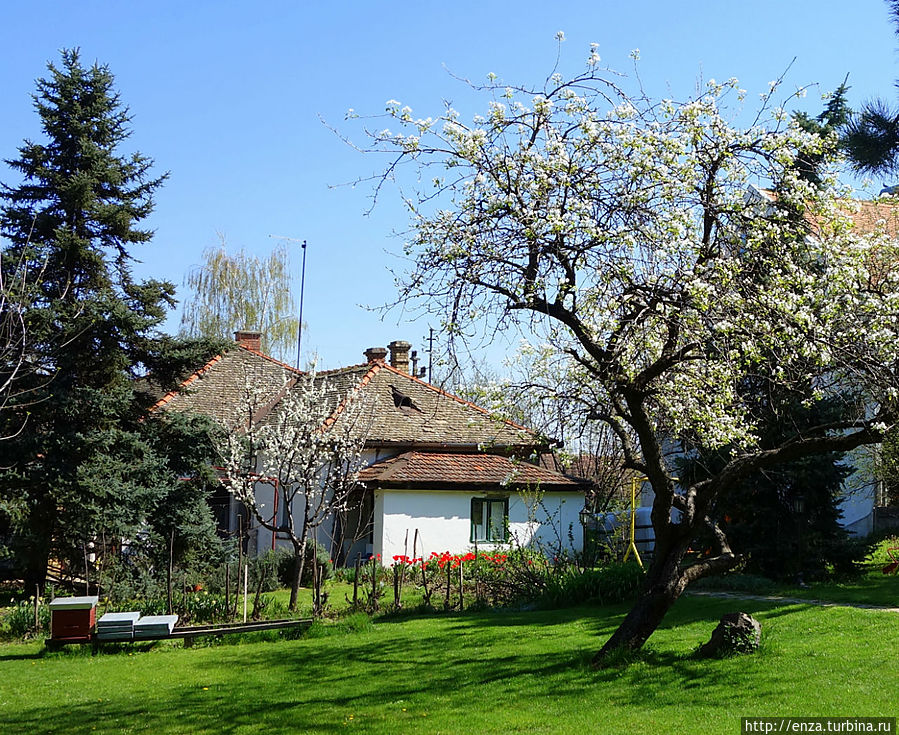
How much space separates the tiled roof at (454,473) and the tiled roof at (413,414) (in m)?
0.56

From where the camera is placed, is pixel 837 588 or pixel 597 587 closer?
pixel 837 588

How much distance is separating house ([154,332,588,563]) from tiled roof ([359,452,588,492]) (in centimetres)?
3

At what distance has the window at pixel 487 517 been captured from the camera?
24.3 meters

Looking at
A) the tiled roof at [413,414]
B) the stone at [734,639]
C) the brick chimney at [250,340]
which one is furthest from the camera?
the brick chimney at [250,340]

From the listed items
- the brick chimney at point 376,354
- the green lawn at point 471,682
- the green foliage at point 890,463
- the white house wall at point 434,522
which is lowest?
the green lawn at point 471,682

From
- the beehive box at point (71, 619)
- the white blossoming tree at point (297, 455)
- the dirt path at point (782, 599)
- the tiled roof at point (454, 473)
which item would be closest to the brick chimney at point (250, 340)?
the white blossoming tree at point (297, 455)

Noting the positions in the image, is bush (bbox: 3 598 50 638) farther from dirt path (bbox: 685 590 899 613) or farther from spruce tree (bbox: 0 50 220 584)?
dirt path (bbox: 685 590 899 613)

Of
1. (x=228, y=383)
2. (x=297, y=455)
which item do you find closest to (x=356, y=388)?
(x=228, y=383)

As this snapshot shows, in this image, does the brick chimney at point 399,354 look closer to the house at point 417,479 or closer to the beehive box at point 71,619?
the house at point 417,479

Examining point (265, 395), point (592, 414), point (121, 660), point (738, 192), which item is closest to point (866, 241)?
point (738, 192)

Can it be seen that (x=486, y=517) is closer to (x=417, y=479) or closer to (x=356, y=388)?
(x=417, y=479)

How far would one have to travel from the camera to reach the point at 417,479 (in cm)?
2339

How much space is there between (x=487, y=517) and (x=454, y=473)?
1.57 m

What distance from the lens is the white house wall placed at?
75.9ft
